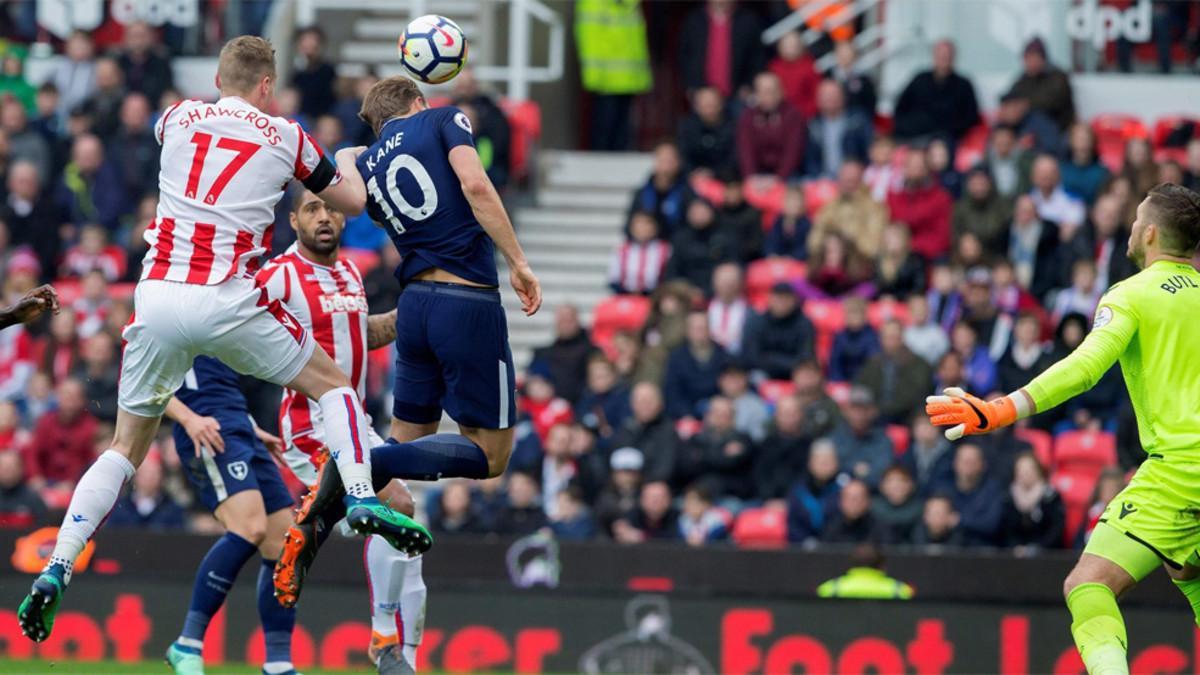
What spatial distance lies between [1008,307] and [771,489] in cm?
267

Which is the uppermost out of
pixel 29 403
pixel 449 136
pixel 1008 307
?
pixel 449 136

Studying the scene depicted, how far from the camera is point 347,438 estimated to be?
834 centimetres

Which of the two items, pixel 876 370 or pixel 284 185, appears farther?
pixel 876 370

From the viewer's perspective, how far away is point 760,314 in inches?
651

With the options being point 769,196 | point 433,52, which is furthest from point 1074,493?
point 433,52

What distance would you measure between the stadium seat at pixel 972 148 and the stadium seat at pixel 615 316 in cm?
316

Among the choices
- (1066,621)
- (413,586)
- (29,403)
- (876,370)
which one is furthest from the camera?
(29,403)

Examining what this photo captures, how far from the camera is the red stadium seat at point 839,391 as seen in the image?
15930mm

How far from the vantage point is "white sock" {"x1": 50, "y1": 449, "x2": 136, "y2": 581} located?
28.0 feet

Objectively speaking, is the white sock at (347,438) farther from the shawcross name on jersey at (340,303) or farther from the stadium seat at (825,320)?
the stadium seat at (825,320)

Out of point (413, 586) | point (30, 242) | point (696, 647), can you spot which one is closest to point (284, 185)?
point (413, 586)

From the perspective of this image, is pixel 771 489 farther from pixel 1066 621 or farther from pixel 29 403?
pixel 29 403

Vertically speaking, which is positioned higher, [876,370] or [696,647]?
[876,370]

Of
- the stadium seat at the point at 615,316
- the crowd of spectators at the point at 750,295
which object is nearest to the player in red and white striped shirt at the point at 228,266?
the crowd of spectators at the point at 750,295
